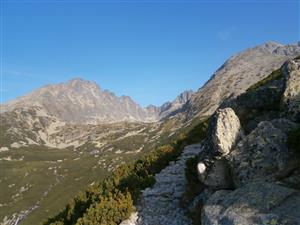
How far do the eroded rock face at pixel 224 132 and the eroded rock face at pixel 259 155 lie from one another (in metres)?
0.71

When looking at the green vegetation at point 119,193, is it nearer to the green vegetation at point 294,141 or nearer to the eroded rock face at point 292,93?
the green vegetation at point 294,141

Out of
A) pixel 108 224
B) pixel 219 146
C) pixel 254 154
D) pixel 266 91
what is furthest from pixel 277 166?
pixel 108 224

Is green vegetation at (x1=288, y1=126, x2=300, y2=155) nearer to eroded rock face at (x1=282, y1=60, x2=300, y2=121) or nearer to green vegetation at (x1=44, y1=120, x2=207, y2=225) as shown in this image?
eroded rock face at (x1=282, y1=60, x2=300, y2=121)

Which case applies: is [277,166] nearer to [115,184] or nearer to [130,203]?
[130,203]

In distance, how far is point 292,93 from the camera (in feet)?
53.5

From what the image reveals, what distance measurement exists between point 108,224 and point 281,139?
8.02 metres

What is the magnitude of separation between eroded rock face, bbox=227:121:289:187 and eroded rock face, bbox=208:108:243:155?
710 mm

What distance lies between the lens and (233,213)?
39.7ft

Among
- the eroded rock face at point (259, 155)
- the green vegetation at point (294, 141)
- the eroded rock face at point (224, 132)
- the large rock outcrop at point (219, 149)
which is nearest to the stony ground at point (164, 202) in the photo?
the large rock outcrop at point (219, 149)

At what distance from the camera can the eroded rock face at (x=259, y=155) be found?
13820mm

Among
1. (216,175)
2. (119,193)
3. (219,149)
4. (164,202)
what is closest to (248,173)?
(216,175)

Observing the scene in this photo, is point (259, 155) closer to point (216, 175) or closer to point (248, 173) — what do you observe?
point (248, 173)

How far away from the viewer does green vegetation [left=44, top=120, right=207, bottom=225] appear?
681 inches

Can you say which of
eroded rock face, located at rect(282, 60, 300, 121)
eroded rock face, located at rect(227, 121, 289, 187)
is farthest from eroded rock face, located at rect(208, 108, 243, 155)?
eroded rock face, located at rect(282, 60, 300, 121)
